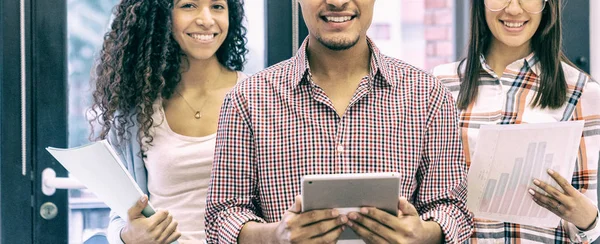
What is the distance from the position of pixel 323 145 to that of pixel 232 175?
0.20m

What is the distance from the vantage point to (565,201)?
1686mm

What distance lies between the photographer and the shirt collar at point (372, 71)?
1.52 meters

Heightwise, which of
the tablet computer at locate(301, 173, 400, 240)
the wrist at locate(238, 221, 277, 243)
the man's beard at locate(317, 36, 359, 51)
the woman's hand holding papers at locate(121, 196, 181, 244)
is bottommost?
the woman's hand holding papers at locate(121, 196, 181, 244)

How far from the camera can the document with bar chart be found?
5.29ft

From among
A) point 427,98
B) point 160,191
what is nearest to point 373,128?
point 427,98

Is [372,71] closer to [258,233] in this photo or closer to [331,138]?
[331,138]

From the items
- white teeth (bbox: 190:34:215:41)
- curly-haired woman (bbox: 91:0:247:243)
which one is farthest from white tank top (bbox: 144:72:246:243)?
white teeth (bbox: 190:34:215:41)

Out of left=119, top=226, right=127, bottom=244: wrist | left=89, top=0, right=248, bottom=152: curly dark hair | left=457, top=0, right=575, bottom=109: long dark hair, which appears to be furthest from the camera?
left=89, top=0, right=248, bottom=152: curly dark hair

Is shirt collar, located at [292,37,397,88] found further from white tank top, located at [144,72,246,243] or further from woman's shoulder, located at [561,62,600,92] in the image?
woman's shoulder, located at [561,62,600,92]

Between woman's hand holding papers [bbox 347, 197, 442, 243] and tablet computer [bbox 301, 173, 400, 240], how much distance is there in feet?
0.05

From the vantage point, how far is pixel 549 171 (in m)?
1.66

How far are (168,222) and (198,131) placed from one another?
364 millimetres

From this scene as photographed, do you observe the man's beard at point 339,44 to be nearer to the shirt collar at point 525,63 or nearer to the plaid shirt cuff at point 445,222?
the plaid shirt cuff at point 445,222

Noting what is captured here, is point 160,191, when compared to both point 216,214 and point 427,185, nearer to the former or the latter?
point 216,214
